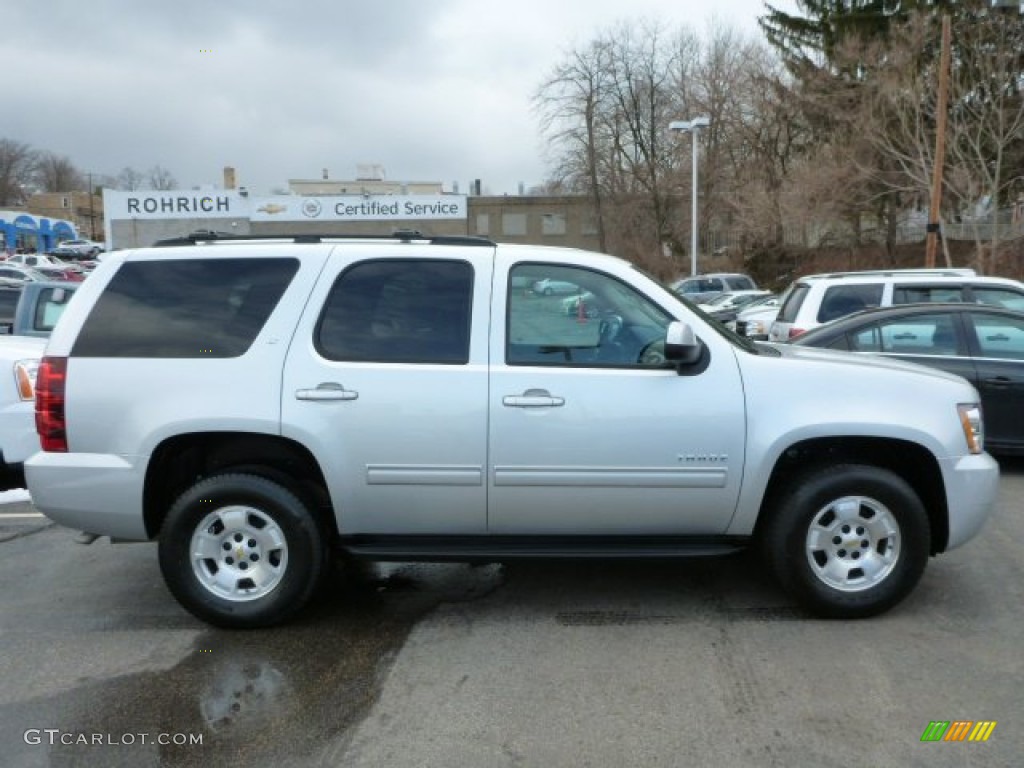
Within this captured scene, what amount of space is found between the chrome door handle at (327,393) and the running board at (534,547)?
749mm

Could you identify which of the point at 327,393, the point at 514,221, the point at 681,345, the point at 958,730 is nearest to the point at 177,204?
the point at 514,221

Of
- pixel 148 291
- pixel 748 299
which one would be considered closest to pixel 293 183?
pixel 748 299

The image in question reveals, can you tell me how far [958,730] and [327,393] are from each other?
118 inches

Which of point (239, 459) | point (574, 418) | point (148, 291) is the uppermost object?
point (148, 291)

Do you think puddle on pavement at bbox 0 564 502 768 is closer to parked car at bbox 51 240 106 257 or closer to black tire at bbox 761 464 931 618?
black tire at bbox 761 464 931 618

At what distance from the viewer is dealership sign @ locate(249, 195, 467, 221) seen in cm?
4444

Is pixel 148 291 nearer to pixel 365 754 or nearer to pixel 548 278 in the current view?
pixel 548 278

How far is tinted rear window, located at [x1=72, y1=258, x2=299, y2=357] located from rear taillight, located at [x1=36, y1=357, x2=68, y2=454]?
0.13m

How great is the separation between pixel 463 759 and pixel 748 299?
2311cm

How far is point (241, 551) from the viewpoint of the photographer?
4.11 m

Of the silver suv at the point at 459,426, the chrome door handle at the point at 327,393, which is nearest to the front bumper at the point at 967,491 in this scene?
the silver suv at the point at 459,426

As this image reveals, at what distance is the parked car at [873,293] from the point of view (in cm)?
890

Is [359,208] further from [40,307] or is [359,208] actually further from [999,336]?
[999,336]

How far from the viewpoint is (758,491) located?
402 centimetres
